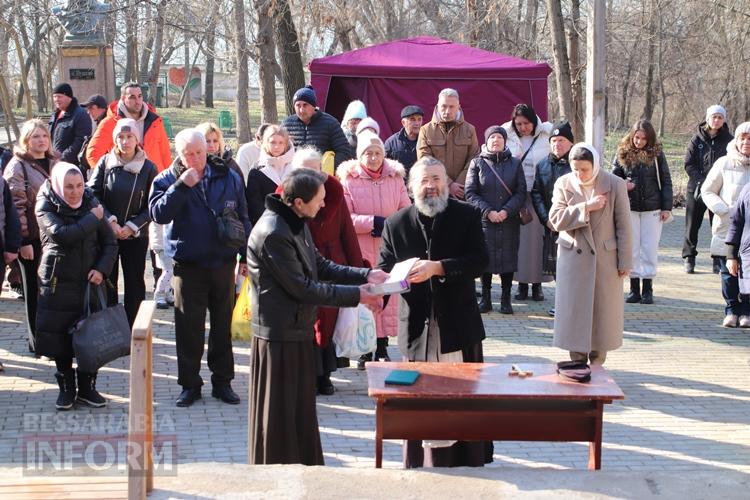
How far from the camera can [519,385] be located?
5.36 m

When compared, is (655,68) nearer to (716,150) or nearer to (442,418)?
(716,150)

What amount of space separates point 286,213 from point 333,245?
2.10m

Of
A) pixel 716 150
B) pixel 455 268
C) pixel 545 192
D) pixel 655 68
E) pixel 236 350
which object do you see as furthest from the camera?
pixel 655 68

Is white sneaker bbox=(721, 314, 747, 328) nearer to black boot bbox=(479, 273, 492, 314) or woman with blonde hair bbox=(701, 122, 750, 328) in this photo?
woman with blonde hair bbox=(701, 122, 750, 328)

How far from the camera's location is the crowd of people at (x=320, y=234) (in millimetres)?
5469

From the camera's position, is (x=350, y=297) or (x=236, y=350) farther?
(x=236, y=350)

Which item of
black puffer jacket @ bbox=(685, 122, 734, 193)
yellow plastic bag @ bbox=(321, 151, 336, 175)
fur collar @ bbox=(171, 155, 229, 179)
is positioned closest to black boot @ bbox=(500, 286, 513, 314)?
yellow plastic bag @ bbox=(321, 151, 336, 175)

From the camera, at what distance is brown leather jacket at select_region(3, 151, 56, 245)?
855cm

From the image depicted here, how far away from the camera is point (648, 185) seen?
1065 cm

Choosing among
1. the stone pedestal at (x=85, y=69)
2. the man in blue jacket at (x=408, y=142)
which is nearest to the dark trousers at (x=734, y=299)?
the man in blue jacket at (x=408, y=142)

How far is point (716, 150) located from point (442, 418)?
823cm

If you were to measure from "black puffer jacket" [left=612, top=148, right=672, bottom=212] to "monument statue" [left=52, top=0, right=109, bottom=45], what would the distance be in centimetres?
880

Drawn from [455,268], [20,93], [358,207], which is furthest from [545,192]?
[20,93]

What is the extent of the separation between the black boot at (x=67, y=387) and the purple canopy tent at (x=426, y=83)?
24.2 feet
